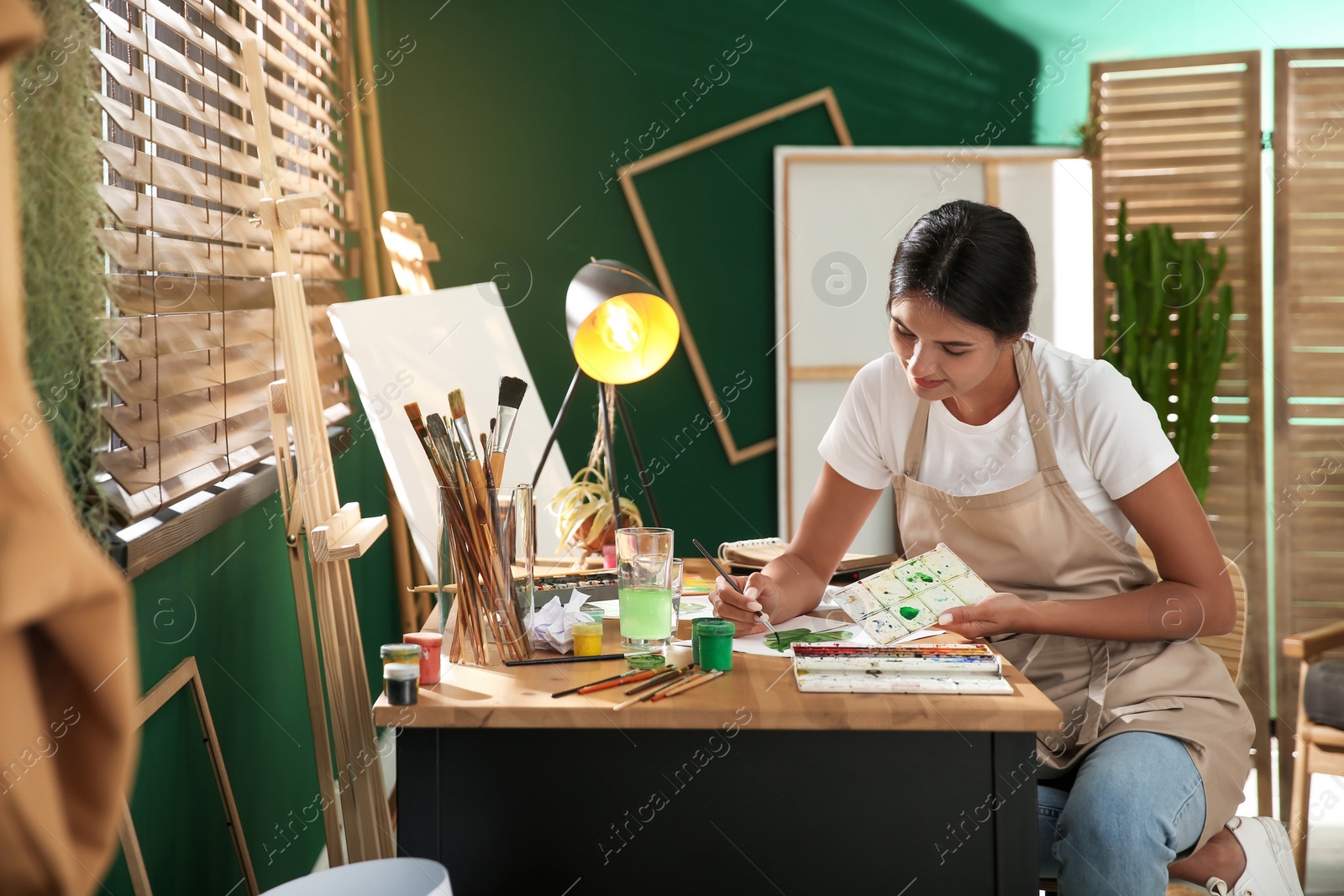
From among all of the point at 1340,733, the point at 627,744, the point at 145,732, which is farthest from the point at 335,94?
the point at 1340,733

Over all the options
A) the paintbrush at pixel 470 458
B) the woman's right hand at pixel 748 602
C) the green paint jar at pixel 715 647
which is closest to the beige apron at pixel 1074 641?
the woman's right hand at pixel 748 602

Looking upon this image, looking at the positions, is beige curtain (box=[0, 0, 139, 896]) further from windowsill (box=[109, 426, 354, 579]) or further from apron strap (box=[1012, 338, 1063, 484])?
apron strap (box=[1012, 338, 1063, 484])

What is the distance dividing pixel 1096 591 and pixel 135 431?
5.21 feet

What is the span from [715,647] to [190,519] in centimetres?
83

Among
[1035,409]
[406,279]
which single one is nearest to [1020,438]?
[1035,409]

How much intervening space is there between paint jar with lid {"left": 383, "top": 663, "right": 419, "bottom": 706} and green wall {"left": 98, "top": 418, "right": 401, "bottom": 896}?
423 millimetres

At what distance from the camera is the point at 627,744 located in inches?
55.8

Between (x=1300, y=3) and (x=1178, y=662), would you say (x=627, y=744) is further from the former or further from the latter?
(x=1300, y=3)

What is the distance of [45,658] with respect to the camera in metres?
0.63

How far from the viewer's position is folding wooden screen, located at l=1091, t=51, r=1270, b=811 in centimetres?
366

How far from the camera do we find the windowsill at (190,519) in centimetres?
140

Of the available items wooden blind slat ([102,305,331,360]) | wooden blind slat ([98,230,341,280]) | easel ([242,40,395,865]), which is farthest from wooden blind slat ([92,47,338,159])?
wooden blind slat ([102,305,331,360])

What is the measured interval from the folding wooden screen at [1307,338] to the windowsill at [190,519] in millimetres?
3202

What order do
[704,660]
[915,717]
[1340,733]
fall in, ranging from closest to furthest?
[915,717] < [704,660] < [1340,733]
